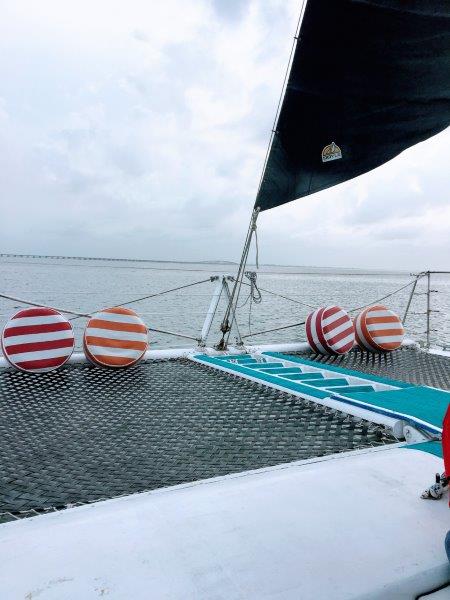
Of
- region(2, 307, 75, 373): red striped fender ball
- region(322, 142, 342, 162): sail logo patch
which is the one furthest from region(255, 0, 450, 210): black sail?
region(2, 307, 75, 373): red striped fender ball

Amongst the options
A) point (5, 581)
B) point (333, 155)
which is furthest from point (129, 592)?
point (333, 155)

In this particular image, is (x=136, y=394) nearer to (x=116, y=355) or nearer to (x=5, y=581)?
(x=116, y=355)

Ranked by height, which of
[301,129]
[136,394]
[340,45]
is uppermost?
[340,45]

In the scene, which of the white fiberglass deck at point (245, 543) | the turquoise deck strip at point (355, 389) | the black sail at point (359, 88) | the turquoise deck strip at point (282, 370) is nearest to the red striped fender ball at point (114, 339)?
the turquoise deck strip at point (282, 370)

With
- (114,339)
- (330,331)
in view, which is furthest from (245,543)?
(330,331)

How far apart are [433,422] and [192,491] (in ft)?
4.82

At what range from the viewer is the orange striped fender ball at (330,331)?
6473 mm

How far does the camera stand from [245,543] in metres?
1.64

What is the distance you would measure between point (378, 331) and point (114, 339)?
145 inches

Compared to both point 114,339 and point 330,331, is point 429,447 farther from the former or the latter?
point 330,331

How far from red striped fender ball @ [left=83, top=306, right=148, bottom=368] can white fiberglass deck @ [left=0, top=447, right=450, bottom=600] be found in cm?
330

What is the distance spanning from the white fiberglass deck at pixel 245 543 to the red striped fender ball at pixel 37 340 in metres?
3.29

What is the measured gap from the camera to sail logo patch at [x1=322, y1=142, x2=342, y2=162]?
12.9 ft

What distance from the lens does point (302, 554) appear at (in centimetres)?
158
